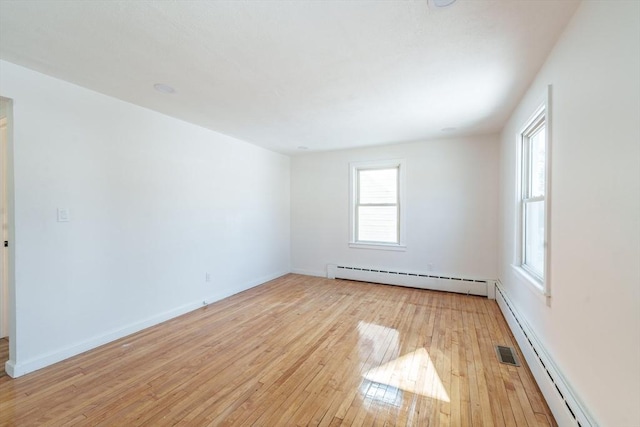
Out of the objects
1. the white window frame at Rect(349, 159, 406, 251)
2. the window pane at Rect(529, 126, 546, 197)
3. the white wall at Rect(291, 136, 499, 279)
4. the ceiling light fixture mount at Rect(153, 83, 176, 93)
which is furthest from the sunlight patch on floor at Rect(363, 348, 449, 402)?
the ceiling light fixture mount at Rect(153, 83, 176, 93)

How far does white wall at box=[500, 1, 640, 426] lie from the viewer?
1.12 metres

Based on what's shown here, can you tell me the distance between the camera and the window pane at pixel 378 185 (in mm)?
4984

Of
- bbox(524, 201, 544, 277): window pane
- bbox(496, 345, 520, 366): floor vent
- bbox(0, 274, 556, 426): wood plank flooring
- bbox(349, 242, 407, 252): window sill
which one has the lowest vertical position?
bbox(0, 274, 556, 426): wood plank flooring

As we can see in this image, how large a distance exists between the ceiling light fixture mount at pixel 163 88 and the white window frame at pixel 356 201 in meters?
3.36

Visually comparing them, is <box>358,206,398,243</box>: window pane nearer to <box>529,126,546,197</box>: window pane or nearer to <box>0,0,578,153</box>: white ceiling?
<box>0,0,578,153</box>: white ceiling

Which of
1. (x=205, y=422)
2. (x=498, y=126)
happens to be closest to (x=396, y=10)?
(x=205, y=422)

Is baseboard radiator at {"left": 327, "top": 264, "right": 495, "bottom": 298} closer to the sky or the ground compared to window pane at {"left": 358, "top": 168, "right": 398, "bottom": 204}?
closer to the ground

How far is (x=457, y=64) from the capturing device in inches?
85.4

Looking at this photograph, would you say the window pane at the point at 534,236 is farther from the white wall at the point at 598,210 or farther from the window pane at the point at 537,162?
the white wall at the point at 598,210

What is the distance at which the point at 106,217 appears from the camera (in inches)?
109

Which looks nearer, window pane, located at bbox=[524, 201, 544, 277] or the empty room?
the empty room

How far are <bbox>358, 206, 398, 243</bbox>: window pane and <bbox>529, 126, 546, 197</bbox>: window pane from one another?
230 centimetres

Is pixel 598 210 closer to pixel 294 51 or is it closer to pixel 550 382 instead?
pixel 550 382

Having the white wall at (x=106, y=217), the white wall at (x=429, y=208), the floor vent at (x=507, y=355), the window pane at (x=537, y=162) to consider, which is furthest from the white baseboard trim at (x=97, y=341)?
the window pane at (x=537, y=162)
